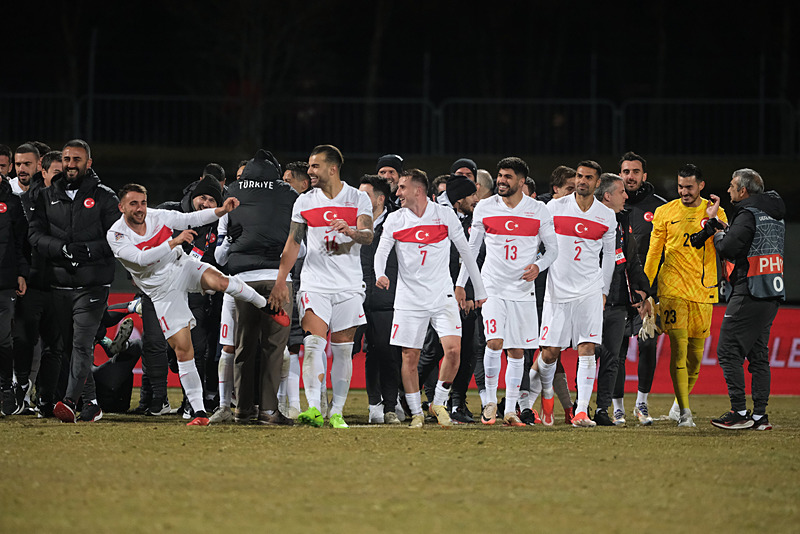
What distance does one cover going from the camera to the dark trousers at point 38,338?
33.8 feet

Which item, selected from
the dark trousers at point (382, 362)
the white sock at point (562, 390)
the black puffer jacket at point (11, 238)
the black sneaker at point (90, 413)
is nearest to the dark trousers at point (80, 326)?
the black sneaker at point (90, 413)

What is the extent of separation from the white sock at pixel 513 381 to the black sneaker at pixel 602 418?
38.6 inches

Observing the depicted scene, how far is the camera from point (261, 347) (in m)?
9.51

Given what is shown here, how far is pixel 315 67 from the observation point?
23.8 meters

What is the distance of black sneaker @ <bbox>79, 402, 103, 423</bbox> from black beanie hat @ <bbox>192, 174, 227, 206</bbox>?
230 cm

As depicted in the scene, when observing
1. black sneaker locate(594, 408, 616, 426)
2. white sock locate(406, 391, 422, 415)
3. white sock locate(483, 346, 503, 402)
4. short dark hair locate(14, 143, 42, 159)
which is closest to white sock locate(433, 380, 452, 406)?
white sock locate(406, 391, 422, 415)

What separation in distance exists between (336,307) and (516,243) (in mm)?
1812

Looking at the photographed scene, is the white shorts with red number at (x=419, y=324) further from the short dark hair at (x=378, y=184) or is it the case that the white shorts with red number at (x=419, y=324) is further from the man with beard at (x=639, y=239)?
the man with beard at (x=639, y=239)

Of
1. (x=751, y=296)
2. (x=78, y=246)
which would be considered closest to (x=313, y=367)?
(x=78, y=246)

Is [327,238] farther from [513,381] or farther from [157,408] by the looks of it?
[157,408]

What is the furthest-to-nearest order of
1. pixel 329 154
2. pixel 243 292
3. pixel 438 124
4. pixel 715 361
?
1. pixel 438 124
2. pixel 715 361
3. pixel 329 154
4. pixel 243 292

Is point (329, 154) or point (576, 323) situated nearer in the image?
point (329, 154)

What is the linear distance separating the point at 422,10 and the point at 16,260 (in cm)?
1834

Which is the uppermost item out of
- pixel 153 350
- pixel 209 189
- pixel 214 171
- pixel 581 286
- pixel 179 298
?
pixel 214 171
